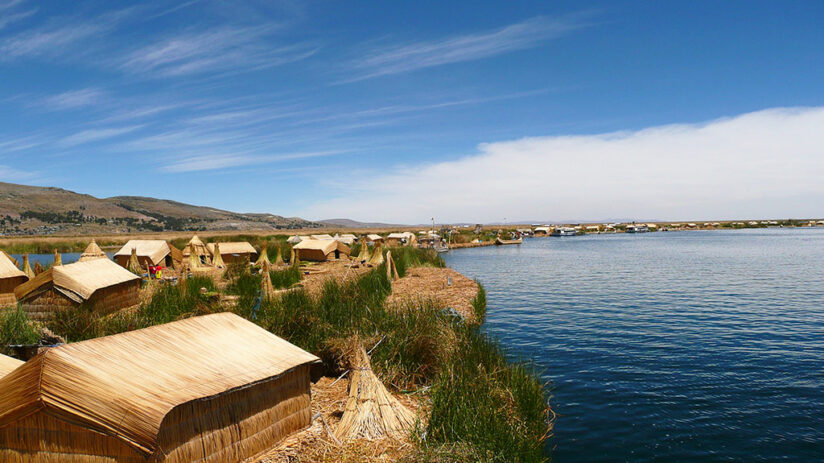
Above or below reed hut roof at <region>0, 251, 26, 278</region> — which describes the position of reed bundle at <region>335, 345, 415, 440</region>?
below

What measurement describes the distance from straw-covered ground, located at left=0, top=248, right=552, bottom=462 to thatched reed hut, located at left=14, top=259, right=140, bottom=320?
40 cm

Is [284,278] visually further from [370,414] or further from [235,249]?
[235,249]

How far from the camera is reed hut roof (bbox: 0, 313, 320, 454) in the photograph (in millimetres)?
4145

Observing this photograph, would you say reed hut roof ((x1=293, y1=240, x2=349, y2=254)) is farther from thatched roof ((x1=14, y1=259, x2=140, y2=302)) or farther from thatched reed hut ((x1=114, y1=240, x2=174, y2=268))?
thatched roof ((x1=14, y1=259, x2=140, y2=302))

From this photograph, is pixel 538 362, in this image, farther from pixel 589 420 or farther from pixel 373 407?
pixel 373 407

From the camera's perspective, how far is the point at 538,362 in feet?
44.5

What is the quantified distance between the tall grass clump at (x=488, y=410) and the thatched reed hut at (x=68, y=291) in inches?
360

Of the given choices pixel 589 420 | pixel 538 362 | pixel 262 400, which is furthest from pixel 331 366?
pixel 538 362

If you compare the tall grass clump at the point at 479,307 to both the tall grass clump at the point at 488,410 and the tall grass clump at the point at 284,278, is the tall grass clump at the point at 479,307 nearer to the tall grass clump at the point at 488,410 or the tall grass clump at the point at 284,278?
the tall grass clump at the point at 284,278

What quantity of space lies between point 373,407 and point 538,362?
8.17m

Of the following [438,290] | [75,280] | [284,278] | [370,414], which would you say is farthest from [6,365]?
[438,290]

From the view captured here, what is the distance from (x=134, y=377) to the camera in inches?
180

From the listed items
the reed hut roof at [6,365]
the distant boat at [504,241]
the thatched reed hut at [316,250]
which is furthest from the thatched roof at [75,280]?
the distant boat at [504,241]

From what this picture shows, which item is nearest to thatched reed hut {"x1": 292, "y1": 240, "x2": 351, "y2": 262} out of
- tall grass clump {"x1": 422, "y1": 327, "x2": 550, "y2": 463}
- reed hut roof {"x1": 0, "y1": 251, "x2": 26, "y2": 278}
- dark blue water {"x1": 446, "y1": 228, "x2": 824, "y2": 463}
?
dark blue water {"x1": 446, "y1": 228, "x2": 824, "y2": 463}
